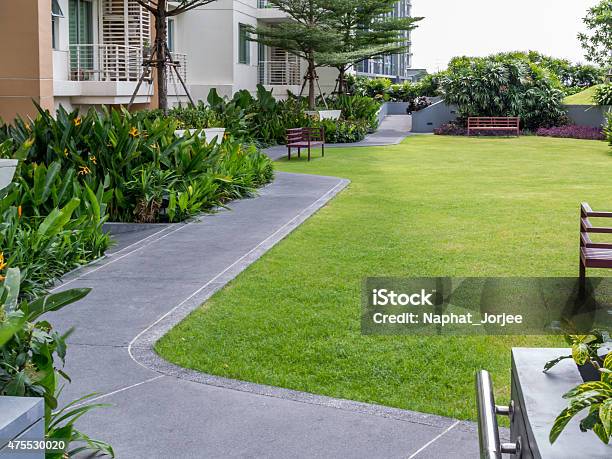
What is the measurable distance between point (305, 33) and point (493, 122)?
32.3 ft

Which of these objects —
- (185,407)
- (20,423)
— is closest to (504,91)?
(185,407)

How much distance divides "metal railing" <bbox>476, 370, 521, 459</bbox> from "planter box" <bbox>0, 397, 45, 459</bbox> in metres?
1.35

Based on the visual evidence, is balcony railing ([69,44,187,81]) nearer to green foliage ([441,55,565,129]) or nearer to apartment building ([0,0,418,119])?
apartment building ([0,0,418,119])

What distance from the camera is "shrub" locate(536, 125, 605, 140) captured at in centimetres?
3625

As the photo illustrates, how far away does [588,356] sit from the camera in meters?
2.61

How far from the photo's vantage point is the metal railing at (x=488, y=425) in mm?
2225

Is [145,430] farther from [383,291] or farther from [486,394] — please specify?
[383,291]

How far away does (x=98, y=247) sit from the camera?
1021 centimetres

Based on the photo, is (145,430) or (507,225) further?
(507,225)

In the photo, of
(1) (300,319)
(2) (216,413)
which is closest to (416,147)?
(1) (300,319)

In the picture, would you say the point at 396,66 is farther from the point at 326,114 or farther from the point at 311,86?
the point at 326,114

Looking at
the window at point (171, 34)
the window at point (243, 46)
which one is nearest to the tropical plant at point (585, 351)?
the window at point (171, 34)

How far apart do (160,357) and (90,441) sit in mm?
2090
